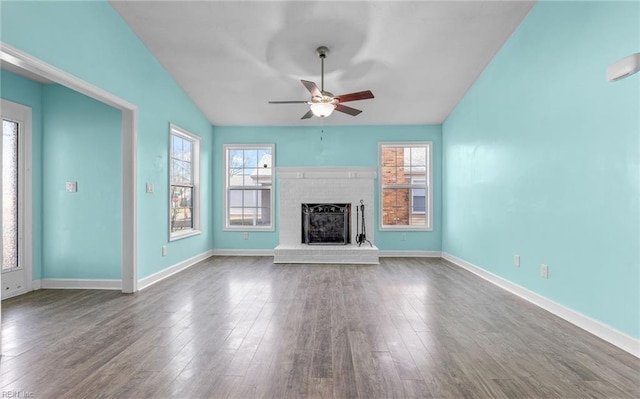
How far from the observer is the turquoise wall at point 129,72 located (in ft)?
8.44

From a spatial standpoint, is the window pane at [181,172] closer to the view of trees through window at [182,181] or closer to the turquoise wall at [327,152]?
the view of trees through window at [182,181]

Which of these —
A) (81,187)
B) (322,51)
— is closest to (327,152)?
(322,51)

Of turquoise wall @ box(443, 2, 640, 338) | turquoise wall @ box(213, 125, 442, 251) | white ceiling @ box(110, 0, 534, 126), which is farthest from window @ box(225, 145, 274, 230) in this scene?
turquoise wall @ box(443, 2, 640, 338)

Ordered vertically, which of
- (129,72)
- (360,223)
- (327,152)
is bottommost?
(360,223)

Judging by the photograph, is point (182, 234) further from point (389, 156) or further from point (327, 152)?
point (389, 156)

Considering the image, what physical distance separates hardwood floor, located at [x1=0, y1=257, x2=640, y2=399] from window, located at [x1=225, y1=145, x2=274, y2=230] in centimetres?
264

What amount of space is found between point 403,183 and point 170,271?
4305 mm

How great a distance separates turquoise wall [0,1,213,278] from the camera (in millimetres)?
2572

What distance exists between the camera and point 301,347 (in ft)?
7.49

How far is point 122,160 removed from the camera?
376cm

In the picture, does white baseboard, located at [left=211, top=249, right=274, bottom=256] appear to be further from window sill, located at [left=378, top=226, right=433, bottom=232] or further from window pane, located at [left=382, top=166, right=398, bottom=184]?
window pane, located at [left=382, top=166, right=398, bottom=184]

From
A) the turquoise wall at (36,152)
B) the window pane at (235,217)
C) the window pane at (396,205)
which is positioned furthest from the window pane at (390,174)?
the turquoise wall at (36,152)

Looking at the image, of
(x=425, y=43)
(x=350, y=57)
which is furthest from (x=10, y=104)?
(x=425, y=43)

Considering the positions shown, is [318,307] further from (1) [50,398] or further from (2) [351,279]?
(1) [50,398]
